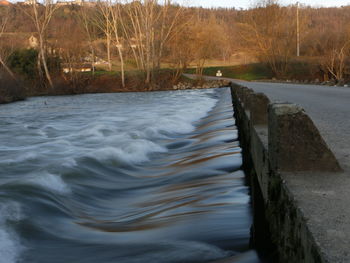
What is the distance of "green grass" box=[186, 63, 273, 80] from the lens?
61.9 m

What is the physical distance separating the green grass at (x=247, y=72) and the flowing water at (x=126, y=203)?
51626mm

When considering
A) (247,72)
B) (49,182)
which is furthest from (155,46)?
(49,182)

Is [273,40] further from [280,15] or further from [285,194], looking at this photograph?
[285,194]

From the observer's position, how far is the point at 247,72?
66375 millimetres

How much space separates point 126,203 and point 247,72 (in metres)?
61.3

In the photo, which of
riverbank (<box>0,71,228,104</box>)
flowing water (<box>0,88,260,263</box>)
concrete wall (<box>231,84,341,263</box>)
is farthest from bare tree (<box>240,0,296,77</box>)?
concrete wall (<box>231,84,341,263</box>)

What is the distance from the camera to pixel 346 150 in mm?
4457

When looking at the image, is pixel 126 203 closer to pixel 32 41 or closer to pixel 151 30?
pixel 151 30

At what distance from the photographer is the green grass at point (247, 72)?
203 feet

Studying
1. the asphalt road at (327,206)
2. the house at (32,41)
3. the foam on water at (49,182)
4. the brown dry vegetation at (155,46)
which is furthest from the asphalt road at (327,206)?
the house at (32,41)

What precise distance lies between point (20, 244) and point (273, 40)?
5466cm

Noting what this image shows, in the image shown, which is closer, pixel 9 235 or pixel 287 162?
pixel 287 162

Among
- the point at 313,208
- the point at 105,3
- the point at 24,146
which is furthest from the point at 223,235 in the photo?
the point at 105,3

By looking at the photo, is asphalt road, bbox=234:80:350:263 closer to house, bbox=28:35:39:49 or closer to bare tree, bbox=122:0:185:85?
bare tree, bbox=122:0:185:85
